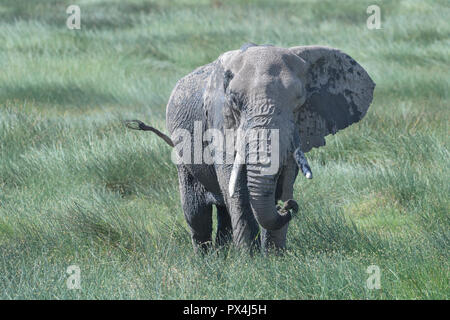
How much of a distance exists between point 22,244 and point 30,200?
104 centimetres

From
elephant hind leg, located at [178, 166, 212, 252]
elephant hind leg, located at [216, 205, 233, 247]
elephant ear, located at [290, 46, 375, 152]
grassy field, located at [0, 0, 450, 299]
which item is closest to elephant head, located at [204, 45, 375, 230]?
elephant ear, located at [290, 46, 375, 152]

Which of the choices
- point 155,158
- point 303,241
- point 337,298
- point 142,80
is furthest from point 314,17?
point 337,298

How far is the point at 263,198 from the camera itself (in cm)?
420

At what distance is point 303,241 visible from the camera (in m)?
5.23

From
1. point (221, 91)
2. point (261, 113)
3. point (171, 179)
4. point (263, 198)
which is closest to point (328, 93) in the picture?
point (221, 91)

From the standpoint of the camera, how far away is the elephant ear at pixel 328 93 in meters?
4.69

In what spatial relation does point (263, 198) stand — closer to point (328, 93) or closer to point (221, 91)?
point (221, 91)

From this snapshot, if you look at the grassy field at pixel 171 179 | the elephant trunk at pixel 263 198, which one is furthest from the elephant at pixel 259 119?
the grassy field at pixel 171 179

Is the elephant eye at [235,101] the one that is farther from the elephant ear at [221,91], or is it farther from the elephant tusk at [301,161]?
the elephant tusk at [301,161]

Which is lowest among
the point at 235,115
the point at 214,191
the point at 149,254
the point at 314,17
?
the point at 314,17

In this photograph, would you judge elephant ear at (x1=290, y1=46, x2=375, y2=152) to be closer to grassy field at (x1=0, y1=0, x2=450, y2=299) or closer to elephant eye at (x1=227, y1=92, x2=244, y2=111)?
elephant eye at (x1=227, y1=92, x2=244, y2=111)

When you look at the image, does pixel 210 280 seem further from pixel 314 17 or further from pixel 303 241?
pixel 314 17

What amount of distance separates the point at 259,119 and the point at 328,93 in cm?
78

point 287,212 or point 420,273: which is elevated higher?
point 287,212
